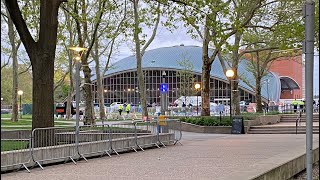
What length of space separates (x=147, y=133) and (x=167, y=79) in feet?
282

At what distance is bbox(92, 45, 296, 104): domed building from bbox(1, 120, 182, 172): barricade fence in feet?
263

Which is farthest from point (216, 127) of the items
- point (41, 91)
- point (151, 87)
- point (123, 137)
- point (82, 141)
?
point (151, 87)

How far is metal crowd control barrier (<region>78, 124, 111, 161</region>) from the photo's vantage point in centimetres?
1709

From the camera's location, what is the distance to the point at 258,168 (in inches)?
494

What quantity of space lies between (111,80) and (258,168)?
10457 cm

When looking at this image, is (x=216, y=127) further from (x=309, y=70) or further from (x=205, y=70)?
(x=309, y=70)

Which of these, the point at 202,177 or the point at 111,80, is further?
the point at 111,80

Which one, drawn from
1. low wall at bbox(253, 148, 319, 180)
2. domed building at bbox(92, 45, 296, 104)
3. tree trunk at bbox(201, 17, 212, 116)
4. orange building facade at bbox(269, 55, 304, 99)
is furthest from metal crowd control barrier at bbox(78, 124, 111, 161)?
orange building facade at bbox(269, 55, 304, 99)

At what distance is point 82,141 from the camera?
19.3 metres

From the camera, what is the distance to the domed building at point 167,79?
10750 cm

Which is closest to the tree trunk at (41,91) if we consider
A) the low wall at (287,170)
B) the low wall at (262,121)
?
the low wall at (287,170)

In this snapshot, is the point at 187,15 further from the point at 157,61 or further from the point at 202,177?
the point at 157,61

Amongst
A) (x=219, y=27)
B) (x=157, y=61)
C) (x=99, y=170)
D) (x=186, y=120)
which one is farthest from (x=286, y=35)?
(x=157, y=61)

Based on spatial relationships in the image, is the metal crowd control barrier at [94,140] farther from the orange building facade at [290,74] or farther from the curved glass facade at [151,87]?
the orange building facade at [290,74]
